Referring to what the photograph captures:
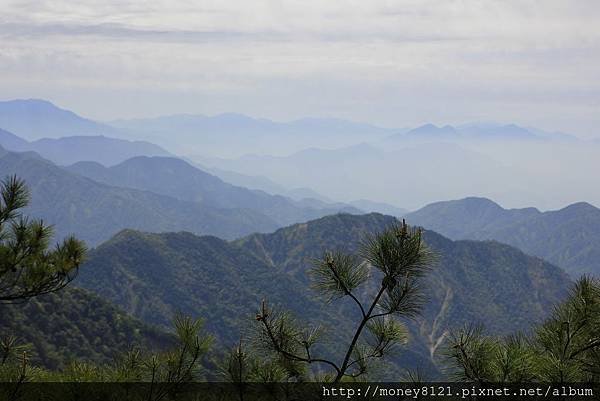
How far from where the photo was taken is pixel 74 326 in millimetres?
111812

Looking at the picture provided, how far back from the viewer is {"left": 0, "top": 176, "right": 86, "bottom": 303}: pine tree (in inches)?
455

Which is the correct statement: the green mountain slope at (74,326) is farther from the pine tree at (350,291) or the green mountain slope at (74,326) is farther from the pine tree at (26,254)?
the pine tree at (350,291)

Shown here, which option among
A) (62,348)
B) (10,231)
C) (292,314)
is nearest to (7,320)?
(62,348)

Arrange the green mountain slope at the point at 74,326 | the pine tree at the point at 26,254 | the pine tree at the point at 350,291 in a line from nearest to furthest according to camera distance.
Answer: the pine tree at the point at 350,291 < the pine tree at the point at 26,254 < the green mountain slope at the point at 74,326

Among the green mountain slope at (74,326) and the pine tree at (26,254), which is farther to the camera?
the green mountain slope at (74,326)

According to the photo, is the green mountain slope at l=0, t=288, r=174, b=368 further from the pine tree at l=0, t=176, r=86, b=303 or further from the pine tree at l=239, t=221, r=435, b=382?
the pine tree at l=239, t=221, r=435, b=382

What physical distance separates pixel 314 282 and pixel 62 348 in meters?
107

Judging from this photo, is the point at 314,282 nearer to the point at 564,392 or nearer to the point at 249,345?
the point at 249,345

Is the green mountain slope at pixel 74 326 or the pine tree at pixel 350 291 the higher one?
the pine tree at pixel 350 291

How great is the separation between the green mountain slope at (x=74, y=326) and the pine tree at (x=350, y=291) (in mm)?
91420

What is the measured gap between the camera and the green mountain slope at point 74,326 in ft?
326

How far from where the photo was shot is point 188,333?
7.84 m

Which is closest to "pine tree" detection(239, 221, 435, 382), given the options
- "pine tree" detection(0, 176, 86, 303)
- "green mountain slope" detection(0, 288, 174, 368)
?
"pine tree" detection(0, 176, 86, 303)

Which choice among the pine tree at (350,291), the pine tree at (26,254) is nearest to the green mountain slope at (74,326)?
the pine tree at (26,254)
